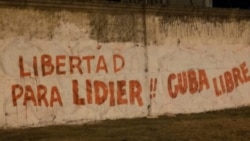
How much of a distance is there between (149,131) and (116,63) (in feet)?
6.10

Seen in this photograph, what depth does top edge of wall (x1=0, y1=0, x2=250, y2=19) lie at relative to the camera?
10273mm

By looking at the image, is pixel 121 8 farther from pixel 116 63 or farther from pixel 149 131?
pixel 149 131

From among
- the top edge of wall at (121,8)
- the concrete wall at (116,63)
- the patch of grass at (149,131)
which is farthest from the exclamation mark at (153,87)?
the top edge of wall at (121,8)

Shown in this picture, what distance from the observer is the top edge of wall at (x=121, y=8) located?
1027cm

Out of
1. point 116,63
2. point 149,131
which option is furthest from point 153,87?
point 149,131

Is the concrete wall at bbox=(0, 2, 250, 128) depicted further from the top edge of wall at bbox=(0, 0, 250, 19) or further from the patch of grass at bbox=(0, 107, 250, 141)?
the patch of grass at bbox=(0, 107, 250, 141)

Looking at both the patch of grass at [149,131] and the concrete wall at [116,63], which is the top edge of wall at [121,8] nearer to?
the concrete wall at [116,63]

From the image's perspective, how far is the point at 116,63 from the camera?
1149 cm

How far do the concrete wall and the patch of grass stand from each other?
1.16 ft

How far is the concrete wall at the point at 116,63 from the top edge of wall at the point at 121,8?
28 mm

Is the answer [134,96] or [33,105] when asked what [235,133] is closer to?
[134,96]

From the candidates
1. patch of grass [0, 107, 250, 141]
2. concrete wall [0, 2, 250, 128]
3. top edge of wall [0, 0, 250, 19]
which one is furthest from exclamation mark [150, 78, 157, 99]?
top edge of wall [0, 0, 250, 19]

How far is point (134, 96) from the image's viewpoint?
462 inches

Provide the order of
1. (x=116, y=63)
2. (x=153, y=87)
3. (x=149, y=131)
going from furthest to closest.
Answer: (x=153, y=87)
(x=116, y=63)
(x=149, y=131)
